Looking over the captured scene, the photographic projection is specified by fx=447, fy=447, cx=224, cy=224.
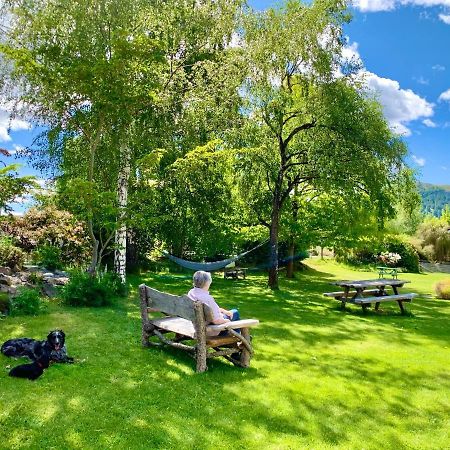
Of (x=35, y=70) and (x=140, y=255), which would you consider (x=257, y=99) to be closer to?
(x=35, y=70)

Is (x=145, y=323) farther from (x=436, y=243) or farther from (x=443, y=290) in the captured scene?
(x=436, y=243)

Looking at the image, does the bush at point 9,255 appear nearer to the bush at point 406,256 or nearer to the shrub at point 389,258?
the shrub at point 389,258

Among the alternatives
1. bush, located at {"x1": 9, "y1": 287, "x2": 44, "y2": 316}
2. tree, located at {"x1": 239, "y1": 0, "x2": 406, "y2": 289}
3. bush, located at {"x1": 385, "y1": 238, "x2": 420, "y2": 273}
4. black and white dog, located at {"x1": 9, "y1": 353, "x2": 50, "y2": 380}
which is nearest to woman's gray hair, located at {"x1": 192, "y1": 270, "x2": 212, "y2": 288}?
black and white dog, located at {"x1": 9, "y1": 353, "x2": 50, "y2": 380}

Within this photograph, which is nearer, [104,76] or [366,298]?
[104,76]

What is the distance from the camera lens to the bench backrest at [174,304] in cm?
582

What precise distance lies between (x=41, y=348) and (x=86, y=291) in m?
4.40

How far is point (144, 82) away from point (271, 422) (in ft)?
29.2

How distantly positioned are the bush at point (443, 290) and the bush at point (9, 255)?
555 inches

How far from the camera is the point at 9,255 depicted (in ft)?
37.9

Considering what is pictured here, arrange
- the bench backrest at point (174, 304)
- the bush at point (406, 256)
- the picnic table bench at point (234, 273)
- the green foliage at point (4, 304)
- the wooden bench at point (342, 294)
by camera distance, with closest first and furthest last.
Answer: the bench backrest at point (174, 304), the green foliage at point (4, 304), the wooden bench at point (342, 294), the picnic table bench at point (234, 273), the bush at point (406, 256)

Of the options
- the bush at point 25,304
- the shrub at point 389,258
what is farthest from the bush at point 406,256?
the bush at point 25,304

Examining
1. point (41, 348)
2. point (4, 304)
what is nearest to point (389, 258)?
point (4, 304)

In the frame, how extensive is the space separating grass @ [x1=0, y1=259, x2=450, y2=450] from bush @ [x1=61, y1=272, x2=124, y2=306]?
3.32 feet

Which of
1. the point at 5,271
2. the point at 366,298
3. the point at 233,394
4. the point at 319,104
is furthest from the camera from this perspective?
the point at 319,104
